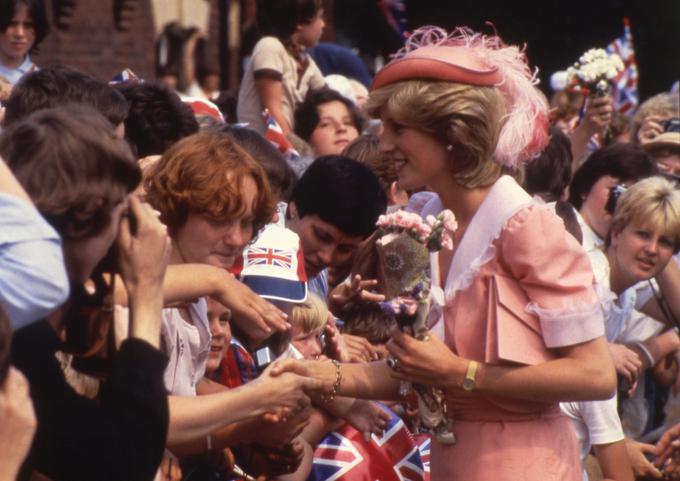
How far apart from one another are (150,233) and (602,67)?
6177mm

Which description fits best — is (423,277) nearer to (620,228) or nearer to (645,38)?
(620,228)

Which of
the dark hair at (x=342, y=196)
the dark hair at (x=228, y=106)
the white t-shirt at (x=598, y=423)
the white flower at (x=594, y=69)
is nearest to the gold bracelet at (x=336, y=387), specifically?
the dark hair at (x=342, y=196)

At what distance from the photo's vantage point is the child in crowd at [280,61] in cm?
884

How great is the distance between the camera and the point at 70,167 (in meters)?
3.25

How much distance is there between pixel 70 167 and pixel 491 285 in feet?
5.09

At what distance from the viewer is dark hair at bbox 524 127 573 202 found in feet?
24.8

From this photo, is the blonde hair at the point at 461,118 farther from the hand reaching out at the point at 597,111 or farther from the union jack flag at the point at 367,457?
the hand reaching out at the point at 597,111

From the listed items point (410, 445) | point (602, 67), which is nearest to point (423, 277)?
point (410, 445)

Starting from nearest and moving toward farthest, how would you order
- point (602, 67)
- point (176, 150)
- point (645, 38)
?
point (176, 150), point (602, 67), point (645, 38)

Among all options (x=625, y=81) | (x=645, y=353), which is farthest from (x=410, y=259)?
(x=625, y=81)

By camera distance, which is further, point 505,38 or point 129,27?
point 129,27

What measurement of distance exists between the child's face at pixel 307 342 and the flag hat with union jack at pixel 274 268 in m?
0.20

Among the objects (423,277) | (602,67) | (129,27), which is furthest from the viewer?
(129,27)

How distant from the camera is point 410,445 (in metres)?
5.39
